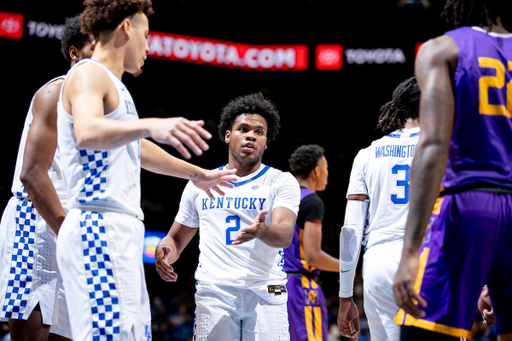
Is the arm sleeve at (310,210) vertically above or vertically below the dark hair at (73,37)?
below

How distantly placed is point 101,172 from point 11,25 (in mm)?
12491

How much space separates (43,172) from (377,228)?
1975 millimetres

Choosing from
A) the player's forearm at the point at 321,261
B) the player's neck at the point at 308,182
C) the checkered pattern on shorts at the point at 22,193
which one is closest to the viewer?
the checkered pattern on shorts at the point at 22,193

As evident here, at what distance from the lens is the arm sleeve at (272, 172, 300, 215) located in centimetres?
354

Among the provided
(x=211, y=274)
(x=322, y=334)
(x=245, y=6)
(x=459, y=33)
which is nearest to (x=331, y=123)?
(x=245, y=6)

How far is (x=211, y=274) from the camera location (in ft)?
11.3

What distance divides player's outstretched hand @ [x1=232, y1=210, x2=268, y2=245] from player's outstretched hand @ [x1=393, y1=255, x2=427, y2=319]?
116 cm

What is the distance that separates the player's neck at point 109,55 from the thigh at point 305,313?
307cm

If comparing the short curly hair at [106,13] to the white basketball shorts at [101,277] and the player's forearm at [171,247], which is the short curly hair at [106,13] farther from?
the player's forearm at [171,247]

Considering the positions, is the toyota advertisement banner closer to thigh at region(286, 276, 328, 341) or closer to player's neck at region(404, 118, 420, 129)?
thigh at region(286, 276, 328, 341)

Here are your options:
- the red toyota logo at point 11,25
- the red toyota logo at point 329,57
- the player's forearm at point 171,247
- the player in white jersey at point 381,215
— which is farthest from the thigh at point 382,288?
the red toyota logo at point 329,57

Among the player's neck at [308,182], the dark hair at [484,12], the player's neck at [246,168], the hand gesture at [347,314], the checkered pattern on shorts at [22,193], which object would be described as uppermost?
the dark hair at [484,12]

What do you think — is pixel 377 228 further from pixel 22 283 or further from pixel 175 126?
pixel 22 283

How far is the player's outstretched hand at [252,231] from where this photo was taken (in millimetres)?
2855
